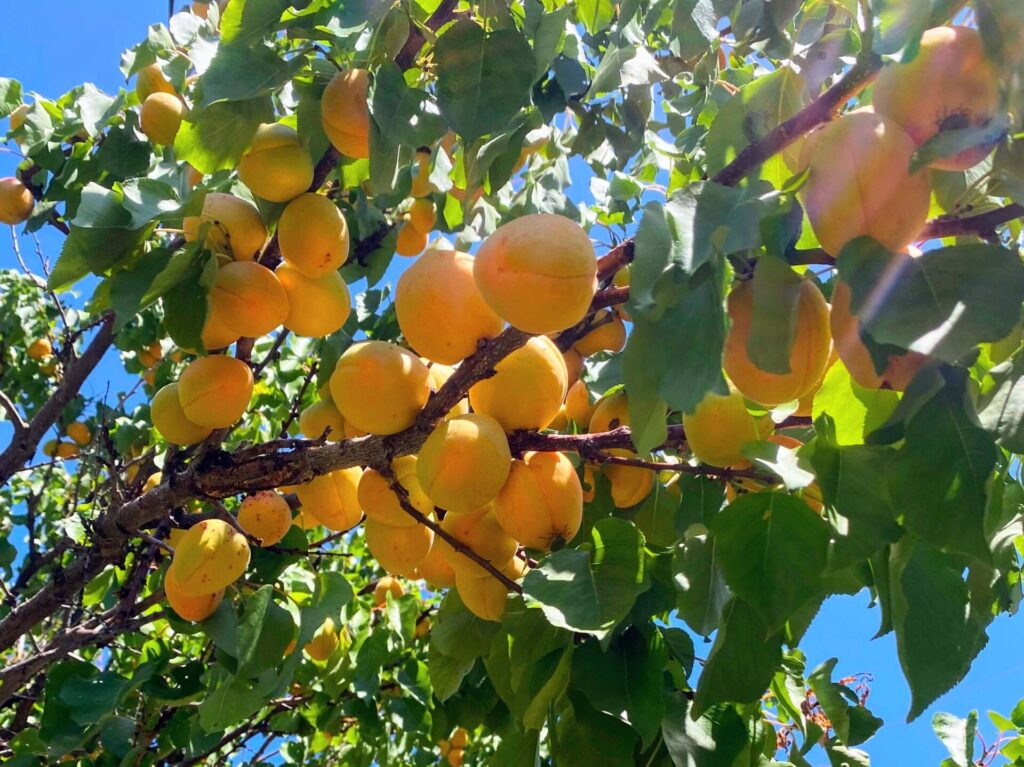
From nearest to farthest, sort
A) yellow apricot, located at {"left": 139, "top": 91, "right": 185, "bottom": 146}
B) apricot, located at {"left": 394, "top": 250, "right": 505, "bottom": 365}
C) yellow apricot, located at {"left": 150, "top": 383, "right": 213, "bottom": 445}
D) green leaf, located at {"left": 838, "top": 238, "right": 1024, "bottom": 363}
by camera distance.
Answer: green leaf, located at {"left": 838, "top": 238, "right": 1024, "bottom": 363} → apricot, located at {"left": 394, "top": 250, "right": 505, "bottom": 365} → yellow apricot, located at {"left": 150, "top": 383, "right": 213, "bottom": 445} → yellow apricot, located at {"left": 139, "top": 91, "right": 185, "bottom": 146}

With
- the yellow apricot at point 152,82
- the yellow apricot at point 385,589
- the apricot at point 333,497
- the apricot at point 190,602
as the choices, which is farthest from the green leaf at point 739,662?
the yellow apricot at point 152,82

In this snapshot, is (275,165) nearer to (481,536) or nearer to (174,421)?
(174,421)

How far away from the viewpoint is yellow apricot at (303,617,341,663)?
8.28ft

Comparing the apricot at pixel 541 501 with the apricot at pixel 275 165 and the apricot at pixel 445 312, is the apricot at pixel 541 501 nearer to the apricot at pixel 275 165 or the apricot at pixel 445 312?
the apricot at pixel 445 312

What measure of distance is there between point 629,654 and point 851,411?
1.62 ft

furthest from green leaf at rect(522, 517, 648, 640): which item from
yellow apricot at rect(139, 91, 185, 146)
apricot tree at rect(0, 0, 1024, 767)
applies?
yellow apricot at rect(139, 91, 185, 146)

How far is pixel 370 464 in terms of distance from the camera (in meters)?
1.59

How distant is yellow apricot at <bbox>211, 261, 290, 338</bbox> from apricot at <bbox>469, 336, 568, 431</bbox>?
43cm

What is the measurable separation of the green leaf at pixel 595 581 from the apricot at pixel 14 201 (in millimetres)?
2740

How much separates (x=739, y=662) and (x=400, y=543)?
80 centimetres

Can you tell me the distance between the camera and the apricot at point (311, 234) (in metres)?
1.62

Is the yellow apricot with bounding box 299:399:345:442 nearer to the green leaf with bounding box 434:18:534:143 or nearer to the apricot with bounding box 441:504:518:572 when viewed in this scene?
the apricot with bounding box 441:504:518:572

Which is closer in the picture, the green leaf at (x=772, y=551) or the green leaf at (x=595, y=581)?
the green leaf at (x=772, y=551)

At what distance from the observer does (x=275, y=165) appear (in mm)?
1611
